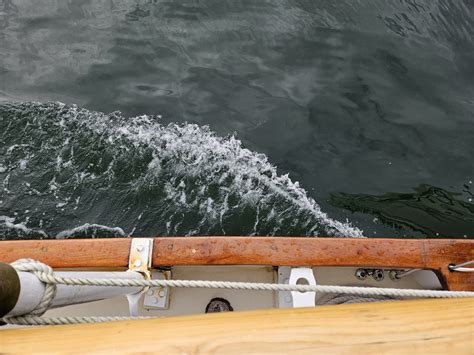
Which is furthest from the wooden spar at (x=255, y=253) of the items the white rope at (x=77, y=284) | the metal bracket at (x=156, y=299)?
the white rope at (x=77, y=284)

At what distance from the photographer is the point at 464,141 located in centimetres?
568

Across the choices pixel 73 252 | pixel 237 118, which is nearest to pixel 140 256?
pixel 73 252

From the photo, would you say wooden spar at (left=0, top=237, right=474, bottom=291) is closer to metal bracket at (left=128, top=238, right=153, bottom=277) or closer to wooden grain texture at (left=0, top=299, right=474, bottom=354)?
metal bracket at (left=128, top=238, right=153, bottom=277)

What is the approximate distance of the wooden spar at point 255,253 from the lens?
287 cm

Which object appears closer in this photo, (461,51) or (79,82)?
(79,82)

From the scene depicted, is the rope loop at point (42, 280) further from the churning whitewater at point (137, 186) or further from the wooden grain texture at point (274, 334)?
the churning whitewater at point (137, 186)

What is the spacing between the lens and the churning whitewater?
477 cm

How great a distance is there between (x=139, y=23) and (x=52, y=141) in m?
2.55

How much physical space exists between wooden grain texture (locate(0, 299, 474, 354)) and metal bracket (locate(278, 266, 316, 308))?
1165mm

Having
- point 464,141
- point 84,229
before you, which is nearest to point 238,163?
point 84,229

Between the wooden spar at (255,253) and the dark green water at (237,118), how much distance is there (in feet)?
5.95

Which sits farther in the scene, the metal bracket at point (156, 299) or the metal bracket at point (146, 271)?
the metal bracket at point (156, 299)

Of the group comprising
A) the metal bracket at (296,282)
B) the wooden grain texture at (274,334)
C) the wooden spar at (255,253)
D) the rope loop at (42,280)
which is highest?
the rope loop at (42,280)

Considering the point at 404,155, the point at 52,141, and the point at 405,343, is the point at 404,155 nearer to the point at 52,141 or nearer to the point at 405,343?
the point at 52,141
